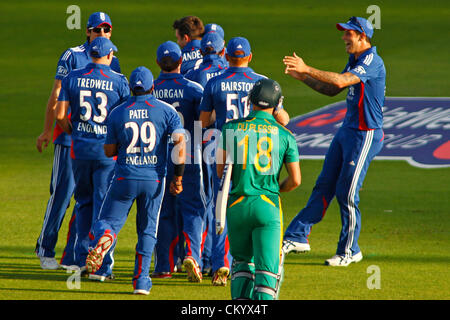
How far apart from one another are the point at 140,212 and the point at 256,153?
2.01 metres

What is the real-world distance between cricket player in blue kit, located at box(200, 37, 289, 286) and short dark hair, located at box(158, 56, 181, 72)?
0.46 m

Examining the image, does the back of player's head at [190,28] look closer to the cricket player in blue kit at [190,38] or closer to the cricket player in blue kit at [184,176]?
the cricket player in blue kit at [190,38]

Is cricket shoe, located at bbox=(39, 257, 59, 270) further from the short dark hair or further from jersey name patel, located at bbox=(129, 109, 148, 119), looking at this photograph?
the short dark hair

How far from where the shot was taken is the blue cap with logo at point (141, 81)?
8516 millimetres

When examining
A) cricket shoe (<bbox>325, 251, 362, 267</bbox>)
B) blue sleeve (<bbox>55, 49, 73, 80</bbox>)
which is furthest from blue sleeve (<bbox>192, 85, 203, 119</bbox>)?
cricket shoe (<bbox>325, 251, 362, 267</bbox>)

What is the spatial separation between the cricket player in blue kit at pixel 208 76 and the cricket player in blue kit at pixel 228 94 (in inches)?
21.4

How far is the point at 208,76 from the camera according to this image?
33.2ft

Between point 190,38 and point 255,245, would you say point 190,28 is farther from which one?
point 255,245

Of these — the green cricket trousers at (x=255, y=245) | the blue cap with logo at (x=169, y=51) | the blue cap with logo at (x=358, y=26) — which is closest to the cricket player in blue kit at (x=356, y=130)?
the blue cap with logo at (x=358, y=26)

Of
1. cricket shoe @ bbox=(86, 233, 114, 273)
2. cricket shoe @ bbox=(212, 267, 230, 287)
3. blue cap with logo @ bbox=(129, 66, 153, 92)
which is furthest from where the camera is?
cricket shoe @ bbox=(212, 267, 230, 287)

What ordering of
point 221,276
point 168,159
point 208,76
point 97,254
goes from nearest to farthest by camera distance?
point 97,254 < point 221,276 < point 168,159 < point 208,76

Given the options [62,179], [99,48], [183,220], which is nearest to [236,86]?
[99,48]

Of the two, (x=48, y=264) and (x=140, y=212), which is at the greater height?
(x=140, y=212)

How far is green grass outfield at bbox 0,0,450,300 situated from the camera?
9055mm
